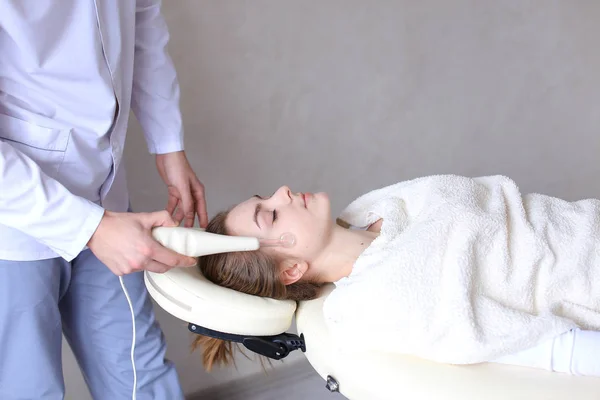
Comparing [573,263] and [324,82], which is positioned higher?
[324,82]

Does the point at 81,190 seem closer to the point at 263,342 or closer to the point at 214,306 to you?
the point at 214,306

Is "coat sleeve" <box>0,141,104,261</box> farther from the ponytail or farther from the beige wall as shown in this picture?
the beige wall

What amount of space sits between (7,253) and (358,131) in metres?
1.38

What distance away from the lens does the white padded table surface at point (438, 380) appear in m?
1.02

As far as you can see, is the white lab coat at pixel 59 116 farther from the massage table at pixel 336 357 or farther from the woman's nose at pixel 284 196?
the woman's nose at pixel 284 196

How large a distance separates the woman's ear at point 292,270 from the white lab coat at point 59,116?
410 mm

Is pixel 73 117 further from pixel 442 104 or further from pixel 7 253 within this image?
pixel 442 104

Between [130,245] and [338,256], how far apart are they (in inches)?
20.6

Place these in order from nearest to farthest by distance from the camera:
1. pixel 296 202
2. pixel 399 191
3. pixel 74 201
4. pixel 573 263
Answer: pixel 74 201 → pixel 573 263 → pixel 296 202 → pixel 399 191

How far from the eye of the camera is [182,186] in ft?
4.86

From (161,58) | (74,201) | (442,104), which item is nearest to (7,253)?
(74,201)

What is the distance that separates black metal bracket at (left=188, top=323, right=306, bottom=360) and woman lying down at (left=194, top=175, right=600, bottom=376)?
102 mm

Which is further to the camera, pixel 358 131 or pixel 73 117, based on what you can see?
pixel 358 131

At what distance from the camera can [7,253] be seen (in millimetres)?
1164
